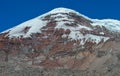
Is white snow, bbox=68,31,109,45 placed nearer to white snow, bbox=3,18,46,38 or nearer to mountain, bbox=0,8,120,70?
mountain, bbox=0,8,120,70

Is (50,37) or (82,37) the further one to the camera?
(50,37)

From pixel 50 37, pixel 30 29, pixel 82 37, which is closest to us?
pixel 82 37

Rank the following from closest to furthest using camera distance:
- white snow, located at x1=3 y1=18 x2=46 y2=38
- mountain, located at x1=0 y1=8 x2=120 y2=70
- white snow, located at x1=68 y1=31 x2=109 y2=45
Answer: mountain, located at x1=0 y1=8 x2=120 y2=70
white snow, located at x1=68 y1=31 x2=109 y2=45
white snow, located at x1=3 y1=18 x2=46 y2=38

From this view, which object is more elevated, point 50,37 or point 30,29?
point 30,29

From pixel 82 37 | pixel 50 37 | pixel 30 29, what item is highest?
pixel 30 29

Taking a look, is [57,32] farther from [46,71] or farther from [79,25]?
[46,71]

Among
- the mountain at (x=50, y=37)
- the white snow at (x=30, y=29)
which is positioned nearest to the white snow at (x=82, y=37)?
the mountain at (x=50, y=37)

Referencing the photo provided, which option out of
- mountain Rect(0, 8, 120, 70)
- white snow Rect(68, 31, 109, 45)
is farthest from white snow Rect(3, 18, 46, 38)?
white snow Rect(68, 31, 109, 45)

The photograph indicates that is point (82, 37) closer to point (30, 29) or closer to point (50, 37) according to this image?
point (50, 37)

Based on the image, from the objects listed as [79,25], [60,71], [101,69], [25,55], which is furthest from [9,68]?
[79,25]

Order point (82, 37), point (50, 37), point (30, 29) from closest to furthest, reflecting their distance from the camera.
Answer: point (82, 37), point (50, 37), point (30, 29)

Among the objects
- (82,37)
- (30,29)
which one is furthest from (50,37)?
(30,29)
